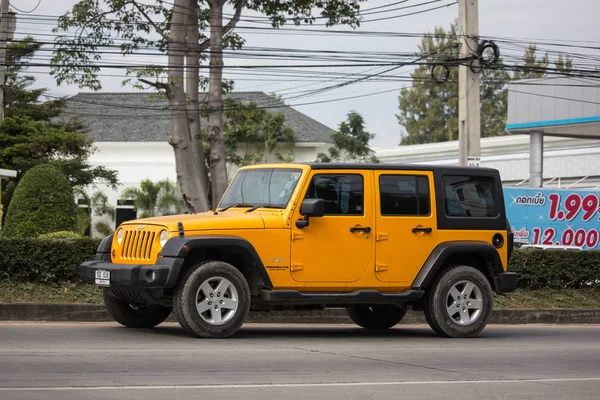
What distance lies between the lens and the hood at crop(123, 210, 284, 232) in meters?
11.4

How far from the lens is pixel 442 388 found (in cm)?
850

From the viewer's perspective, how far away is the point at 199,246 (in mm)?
11289

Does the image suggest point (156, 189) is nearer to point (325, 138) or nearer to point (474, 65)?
point (325, 138)

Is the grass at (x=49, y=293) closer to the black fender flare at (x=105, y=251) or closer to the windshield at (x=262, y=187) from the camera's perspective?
the black fender flare at (x=105, y=251)

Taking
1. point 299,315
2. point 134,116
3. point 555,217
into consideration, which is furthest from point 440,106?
point 299,315

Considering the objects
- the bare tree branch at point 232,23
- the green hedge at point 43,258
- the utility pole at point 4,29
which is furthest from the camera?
the utility pole at point 4,29

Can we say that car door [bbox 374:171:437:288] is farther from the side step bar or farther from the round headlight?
the round headlight

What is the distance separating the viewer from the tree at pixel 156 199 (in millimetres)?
51031

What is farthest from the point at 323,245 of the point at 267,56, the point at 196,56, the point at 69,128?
the point at 69,128

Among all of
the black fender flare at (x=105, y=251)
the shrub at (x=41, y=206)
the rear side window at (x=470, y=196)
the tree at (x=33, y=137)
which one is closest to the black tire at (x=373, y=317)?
the rear side window at (x=470, y=196)

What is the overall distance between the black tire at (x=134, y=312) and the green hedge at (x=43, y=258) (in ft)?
10.4

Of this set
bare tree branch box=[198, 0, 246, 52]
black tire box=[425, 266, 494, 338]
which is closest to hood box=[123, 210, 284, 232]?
black tire box=[425, 266, 494, 338]

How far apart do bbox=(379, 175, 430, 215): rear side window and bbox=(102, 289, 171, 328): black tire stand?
301 cm

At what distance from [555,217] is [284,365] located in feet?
54.5
